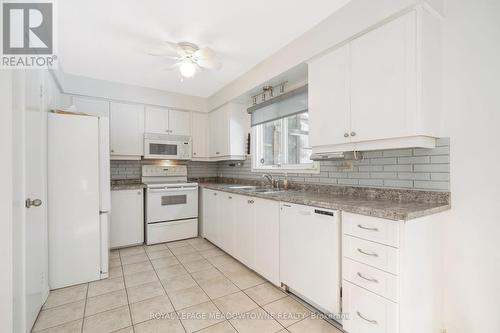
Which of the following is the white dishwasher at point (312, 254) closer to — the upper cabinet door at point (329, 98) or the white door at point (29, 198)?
the upper cabinet door at point (329, 98)

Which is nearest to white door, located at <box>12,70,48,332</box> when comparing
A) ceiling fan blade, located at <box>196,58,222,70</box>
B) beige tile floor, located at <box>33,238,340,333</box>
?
beige tile floor, located at <box>33,238,340,333</box>

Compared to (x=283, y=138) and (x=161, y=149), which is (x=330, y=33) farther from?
(x=161, y=149)

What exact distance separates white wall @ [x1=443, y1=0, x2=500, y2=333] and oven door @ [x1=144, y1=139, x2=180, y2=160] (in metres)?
3.51

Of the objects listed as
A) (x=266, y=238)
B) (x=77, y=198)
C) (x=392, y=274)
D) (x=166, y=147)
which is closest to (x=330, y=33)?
(x=392, y=274)

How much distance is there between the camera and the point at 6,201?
1.33 metres

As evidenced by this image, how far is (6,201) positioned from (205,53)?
1.85 meters

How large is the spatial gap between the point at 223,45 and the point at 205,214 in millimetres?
2413

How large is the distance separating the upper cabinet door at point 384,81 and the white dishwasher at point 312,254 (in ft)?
2.25

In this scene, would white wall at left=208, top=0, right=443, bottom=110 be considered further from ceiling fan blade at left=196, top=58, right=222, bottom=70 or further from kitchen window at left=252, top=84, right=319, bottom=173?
ceiling fan blade at left=196, top=58, right=222, bottom=70

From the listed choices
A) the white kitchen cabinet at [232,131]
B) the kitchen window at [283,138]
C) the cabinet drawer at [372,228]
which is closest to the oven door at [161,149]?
the white kitchen cabinet at [232,131]

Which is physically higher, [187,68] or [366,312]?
[187,68]

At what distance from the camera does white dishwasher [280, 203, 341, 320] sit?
1.63 m

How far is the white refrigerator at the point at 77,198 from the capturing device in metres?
2.20

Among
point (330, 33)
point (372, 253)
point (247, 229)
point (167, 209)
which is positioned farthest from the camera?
point (167, 209)
